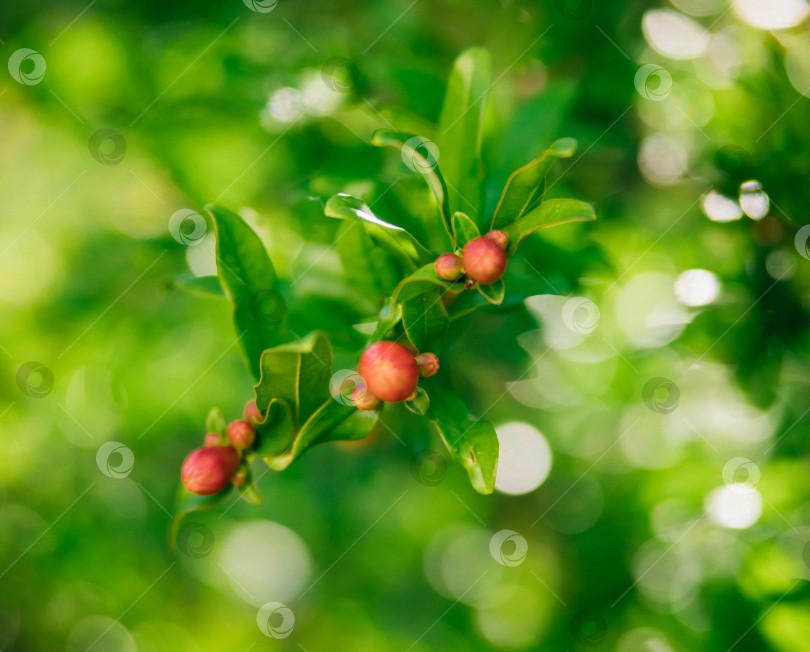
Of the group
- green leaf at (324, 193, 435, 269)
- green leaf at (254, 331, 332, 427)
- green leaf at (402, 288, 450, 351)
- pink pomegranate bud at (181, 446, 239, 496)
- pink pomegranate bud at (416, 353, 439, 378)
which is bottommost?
pink pomegranate bud at (181, 446, 239, 496)

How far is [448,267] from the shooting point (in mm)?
632

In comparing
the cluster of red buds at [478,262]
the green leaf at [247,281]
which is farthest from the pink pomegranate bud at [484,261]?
the green leaf at [247,281]

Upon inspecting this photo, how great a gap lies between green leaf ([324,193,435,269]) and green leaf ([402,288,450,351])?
0.24 ft

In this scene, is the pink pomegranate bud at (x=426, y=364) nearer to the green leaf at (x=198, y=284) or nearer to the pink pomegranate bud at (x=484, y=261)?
the pink pomegranate bud at (x=484, y=261)

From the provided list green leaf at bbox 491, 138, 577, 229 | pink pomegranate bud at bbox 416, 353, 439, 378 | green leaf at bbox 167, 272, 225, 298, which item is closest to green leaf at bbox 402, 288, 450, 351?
pink pomegranate bud at bbox 416, 353, 439, 378

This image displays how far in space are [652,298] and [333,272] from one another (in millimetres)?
731

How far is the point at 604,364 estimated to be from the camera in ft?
4.15

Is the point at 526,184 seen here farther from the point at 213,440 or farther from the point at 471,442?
the point at 213,440

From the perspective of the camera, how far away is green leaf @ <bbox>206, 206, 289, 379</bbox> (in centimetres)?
67

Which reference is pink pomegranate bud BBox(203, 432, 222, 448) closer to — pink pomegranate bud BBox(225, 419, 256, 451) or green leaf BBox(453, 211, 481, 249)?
pink pomegranate bud BBox(225, 419, 256, 451)

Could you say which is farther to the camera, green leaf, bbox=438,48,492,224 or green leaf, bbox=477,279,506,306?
green leaf, bbox=438,48,492,224

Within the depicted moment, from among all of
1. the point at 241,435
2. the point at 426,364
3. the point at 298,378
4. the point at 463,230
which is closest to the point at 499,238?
the point at 463,230

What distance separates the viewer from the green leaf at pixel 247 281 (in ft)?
2.19

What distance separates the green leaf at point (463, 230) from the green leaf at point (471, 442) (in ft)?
0.64
